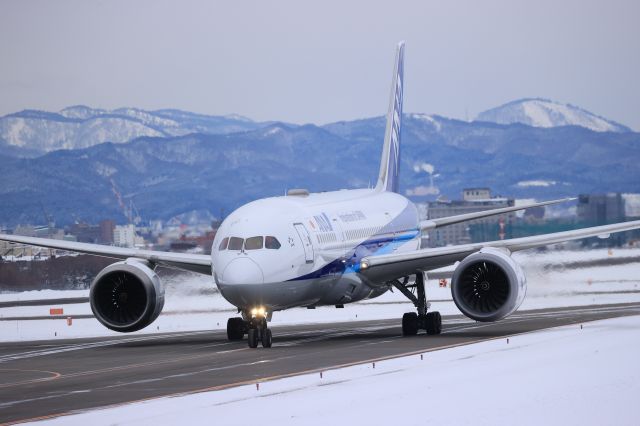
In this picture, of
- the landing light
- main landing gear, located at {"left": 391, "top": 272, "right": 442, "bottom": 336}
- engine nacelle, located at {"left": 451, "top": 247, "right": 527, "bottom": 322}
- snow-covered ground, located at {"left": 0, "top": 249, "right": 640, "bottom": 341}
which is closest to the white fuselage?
the landing light

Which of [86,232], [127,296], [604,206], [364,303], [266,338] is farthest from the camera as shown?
[86,232]

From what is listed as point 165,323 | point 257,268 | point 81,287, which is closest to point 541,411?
point 257,268

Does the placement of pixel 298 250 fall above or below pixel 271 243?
below

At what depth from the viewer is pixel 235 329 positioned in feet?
129

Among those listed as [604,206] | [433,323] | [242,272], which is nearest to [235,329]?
[242,272]

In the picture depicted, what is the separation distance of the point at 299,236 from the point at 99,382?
990 cm

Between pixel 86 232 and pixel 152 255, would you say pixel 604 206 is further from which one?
pixel 152 255

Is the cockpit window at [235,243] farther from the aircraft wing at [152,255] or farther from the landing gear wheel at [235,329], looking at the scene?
the landing gear wheel at [235,329]

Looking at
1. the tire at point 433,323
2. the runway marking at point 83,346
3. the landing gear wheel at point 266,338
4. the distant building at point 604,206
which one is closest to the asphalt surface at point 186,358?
the runway marking at point 83,346

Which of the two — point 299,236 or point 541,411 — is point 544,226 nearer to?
point 299,236

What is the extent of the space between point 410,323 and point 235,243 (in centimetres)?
718

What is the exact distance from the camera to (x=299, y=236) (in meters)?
36.4

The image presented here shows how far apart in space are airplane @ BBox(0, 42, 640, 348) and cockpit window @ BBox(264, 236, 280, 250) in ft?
0.13

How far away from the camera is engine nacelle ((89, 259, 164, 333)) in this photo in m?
38.5
